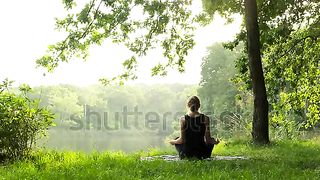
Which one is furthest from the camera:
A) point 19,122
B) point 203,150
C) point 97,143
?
point 97,143

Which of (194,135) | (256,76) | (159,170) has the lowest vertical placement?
(159,170)

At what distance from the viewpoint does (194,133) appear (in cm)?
1005

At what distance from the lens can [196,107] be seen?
33.0 feet

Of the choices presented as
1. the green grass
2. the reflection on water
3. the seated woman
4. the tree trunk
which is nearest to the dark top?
the seated woman

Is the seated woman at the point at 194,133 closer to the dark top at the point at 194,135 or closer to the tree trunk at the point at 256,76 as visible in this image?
the dark top at the point at 194,135

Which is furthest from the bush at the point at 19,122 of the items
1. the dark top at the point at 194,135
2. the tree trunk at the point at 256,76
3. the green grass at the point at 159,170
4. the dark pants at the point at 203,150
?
Answer: the tree trunk at the point at 256,76

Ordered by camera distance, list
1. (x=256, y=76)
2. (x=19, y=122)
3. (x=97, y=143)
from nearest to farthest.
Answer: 1. (x=19, y=122)
2. (x=256, y=76)
3. (x=97, y=143)

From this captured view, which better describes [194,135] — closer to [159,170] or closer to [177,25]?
[159,170]

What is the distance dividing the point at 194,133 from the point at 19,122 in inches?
172

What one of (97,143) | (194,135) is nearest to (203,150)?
(194,135)

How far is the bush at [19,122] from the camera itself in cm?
984

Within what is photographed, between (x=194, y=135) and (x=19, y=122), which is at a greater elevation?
(x=19, y=122)

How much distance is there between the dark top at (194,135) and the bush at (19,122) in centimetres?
359

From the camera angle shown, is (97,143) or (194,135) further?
(97,143)
